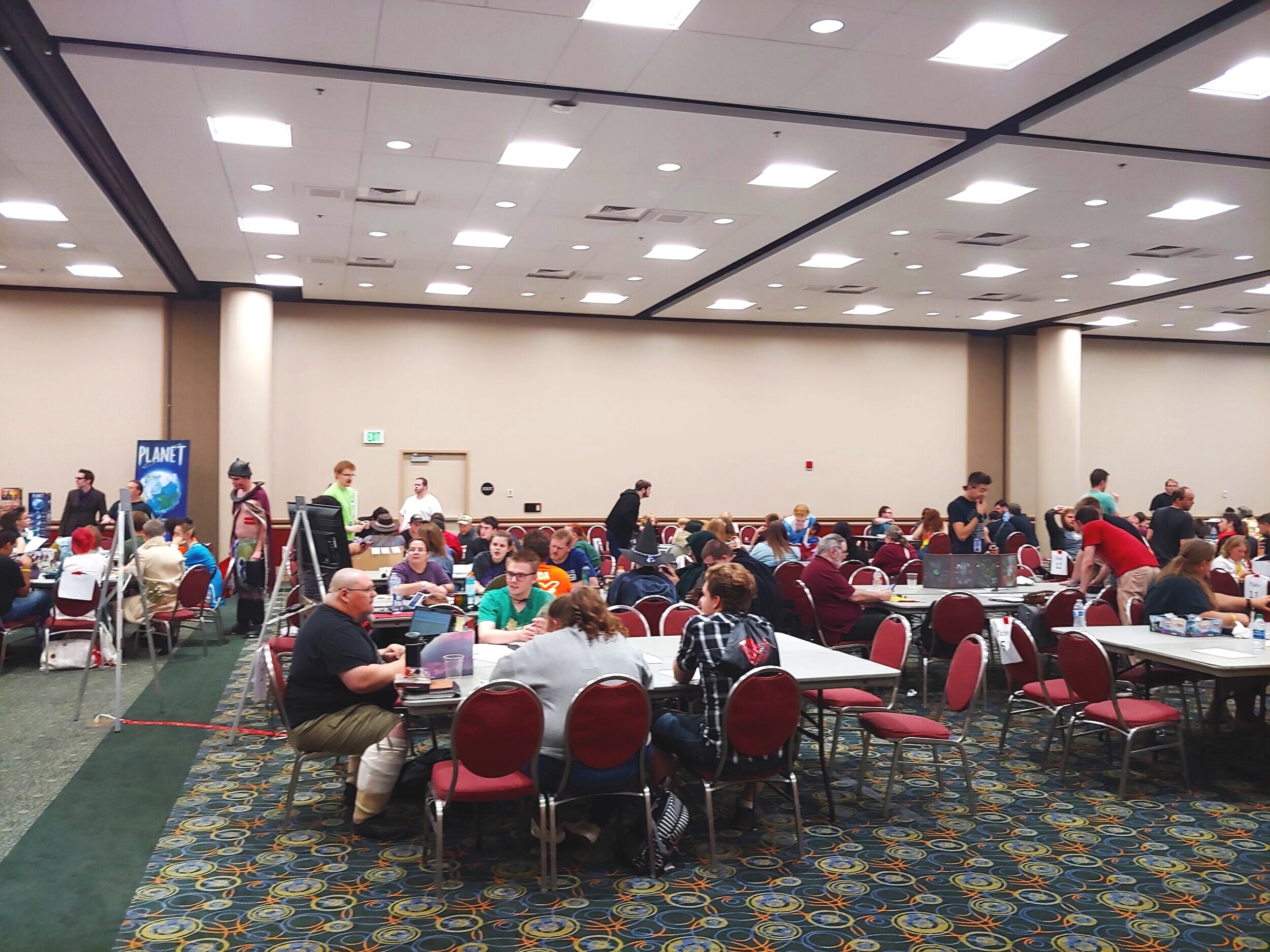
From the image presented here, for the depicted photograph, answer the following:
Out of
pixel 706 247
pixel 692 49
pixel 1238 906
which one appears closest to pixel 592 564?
pixel 706 247

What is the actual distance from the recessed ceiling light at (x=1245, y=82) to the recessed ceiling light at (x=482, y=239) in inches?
268

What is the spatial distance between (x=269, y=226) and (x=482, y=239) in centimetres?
225

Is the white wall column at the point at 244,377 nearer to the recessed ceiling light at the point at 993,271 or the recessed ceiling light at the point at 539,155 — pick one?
the recessed ceiling light at the point at 539,155

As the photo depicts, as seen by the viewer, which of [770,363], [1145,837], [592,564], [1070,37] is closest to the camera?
[1145,837]

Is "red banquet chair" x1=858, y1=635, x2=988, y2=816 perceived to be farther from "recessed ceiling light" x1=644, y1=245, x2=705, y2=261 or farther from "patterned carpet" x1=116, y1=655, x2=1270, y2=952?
"recessed ceiling light" x1=644, y1=245, x2=705, y2=261

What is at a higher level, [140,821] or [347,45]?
[347,45]

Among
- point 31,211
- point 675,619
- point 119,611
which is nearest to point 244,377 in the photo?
point 31,211

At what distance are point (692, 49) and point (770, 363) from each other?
1146cm

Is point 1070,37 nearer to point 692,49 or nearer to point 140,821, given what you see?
point 692,49

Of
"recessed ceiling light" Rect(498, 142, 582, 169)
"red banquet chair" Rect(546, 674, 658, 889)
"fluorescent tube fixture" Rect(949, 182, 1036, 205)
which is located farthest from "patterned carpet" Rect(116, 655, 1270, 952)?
"fluorescent tube fixture" Rect(949, 182, 1036, 205)

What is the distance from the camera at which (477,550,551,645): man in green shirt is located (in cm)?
588

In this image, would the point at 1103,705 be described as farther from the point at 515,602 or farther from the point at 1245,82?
the point at 1245,82

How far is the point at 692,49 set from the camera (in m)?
6.32

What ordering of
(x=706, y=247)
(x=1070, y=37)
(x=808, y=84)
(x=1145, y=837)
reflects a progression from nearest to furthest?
1. (x=1145, y=837)
2. (x=1070, y=37)
3. (x=808, y=84)
4. (x=706, y=247)
